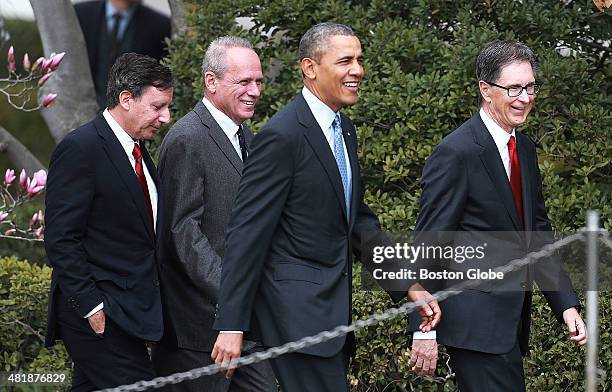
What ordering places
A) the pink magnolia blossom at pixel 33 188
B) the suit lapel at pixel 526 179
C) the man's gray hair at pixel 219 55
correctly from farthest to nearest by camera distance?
the pink magnolia blossom at pixel 33 188 < the man's gray hair at pixel 219 55 < the suit lapel at pixel 526 179

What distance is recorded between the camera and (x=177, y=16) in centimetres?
927

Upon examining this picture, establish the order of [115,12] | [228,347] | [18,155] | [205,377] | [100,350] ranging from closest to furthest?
[228,347] < [100,350] < [205,377] < [18,155] < [115,12]

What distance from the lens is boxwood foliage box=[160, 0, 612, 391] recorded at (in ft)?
23.4

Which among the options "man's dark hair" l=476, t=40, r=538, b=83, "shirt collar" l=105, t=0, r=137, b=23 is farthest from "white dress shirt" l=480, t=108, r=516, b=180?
"shirt collar" l=105, t=0, r=137, b=23

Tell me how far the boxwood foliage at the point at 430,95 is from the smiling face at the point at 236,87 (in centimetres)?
146

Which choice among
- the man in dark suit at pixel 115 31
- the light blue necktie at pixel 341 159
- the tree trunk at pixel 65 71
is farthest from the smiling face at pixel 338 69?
the tree trunk at pixel 65 71

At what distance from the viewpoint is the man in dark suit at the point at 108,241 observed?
563cm

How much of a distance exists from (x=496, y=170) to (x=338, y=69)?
83 centimetres

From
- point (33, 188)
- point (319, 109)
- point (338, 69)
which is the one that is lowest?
point (33, 188)

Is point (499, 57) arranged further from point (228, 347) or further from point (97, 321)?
point (97, 321)

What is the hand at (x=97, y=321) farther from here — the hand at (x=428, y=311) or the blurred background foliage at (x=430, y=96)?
the blurred background foliage at (x=430, y=96)

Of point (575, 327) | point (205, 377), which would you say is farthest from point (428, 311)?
point (205, 377)

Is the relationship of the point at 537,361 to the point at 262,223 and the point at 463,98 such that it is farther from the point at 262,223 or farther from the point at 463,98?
the point at 262,223

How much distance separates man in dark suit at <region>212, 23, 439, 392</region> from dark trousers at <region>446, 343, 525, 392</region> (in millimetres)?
531
